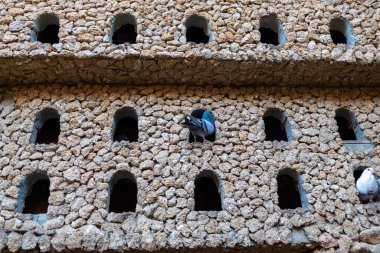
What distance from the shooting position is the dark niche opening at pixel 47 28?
1001 cm

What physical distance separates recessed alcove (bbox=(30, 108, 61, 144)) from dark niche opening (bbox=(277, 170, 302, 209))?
5557 mm

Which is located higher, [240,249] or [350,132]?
[350,132]

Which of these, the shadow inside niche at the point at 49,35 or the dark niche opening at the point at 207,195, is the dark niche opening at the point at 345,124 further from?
the shadow inside niche at the point at 49,35

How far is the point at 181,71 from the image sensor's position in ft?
31.1

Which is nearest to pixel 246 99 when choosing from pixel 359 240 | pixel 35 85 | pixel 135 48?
pixel 135 48

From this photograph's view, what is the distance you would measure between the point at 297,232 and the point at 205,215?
185cm

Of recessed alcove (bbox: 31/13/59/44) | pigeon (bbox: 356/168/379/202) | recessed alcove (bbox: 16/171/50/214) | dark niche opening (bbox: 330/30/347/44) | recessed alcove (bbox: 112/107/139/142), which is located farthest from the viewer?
dark niche opening (bbox: 330/30/347/44)

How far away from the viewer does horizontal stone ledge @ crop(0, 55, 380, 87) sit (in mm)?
9148

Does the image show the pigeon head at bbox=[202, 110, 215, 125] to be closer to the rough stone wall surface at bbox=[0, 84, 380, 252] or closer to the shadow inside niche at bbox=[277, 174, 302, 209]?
the rough stone wall surface at bbox=[0, 84, 380, 252]

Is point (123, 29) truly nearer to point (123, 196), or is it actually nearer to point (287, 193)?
point (123, 196)

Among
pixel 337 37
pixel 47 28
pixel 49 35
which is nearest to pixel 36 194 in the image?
pixel 49 35

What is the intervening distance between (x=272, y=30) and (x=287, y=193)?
14.5 ft

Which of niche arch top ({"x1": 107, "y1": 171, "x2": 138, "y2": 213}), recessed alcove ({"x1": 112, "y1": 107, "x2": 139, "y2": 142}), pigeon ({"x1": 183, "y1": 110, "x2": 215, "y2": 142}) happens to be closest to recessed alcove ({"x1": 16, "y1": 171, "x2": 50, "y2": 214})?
niche arch top ({"x1": 107, "y1": 171, "x2": 138, "y2": 213})

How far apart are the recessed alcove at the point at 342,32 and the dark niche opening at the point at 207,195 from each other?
4935mm
